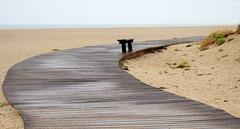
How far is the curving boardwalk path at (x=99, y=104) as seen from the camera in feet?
22.2

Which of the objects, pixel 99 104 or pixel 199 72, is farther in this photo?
pixel 199 72

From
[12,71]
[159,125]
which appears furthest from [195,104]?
[12,71]

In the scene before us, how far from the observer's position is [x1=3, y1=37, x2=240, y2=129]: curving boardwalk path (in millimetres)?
6770

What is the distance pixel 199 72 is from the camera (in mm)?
15039

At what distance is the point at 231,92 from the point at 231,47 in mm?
7145

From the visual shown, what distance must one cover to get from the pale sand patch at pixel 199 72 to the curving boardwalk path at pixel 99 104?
52.3 inches

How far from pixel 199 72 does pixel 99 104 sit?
7.49 metres

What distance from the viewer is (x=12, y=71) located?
42.0ft

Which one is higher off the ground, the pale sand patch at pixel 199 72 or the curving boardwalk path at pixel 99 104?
the curving boardwalk path at pixel 99 104

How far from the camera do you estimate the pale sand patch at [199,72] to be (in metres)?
10.7

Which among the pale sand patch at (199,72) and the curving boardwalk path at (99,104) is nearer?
the curving boardwalk path at (99,104)

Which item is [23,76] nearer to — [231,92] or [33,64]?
[33,64]

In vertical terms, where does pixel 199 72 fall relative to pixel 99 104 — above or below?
below

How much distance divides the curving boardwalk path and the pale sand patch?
4.36ft
